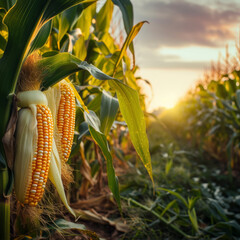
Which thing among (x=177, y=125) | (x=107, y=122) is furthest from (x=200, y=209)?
(x=177, y=125)

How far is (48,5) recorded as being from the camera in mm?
829

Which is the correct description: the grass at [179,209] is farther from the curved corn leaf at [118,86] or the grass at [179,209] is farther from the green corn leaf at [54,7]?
the green corn leaf at [54,7]

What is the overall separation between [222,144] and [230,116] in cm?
91

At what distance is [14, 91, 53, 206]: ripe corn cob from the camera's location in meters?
0.84

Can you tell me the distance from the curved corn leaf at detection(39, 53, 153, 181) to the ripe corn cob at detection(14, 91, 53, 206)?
123 millimetres

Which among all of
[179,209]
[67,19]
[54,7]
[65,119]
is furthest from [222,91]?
[54,7]

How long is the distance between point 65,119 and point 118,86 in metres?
0.21

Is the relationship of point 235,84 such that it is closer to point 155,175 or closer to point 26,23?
point 155,175

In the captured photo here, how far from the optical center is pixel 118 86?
3.23 feet

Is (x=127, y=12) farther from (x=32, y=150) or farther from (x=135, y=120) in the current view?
(x=32, y=150)

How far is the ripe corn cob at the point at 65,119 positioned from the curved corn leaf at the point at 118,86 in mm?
74

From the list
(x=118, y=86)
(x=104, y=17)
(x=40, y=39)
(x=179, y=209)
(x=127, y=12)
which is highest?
(x=104, y=17)

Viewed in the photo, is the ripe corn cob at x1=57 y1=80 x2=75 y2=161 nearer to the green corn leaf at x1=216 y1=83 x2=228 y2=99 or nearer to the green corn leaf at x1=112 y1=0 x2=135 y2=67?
the green corn leaf at x1=112 y1=0 x2=135 y2=67

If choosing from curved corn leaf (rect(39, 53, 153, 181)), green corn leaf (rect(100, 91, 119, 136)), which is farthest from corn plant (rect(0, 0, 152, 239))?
green corn leaf (rect(100, 91, 119, 136))
